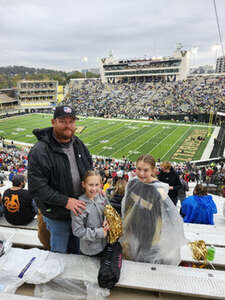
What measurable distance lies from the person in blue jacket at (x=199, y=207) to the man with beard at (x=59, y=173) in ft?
7.30

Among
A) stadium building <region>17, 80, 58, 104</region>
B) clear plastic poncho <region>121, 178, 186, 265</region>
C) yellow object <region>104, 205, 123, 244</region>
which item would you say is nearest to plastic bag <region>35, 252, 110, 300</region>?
yellow object <region>104, 205, 123, 244</region>

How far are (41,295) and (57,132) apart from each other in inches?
60.6

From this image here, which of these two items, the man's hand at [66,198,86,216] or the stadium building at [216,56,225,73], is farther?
the stadium building at [216,56,225,73]

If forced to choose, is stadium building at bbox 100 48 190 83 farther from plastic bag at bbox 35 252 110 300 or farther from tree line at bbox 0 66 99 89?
plastic bag at bbox 35 252 110 300

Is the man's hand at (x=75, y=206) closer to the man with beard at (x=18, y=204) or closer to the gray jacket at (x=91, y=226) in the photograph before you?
the gray jacket at (x=91, y=226)

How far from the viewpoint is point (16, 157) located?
2164 centimetres

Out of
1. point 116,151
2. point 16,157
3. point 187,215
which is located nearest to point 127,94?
point 116,151

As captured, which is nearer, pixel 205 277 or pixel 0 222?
pixel 205 277

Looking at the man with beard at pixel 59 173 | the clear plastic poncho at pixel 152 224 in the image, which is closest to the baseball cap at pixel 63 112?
the man with beard at pixel 59 173

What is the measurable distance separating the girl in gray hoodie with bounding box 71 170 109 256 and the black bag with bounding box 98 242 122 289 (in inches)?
3.8

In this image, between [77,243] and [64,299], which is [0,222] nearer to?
[77,243]

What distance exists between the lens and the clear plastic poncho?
2.37m

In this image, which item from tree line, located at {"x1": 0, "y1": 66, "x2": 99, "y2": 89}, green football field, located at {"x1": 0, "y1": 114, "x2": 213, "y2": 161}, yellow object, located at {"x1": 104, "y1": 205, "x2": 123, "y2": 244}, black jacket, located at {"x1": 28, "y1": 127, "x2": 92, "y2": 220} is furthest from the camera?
tree line, located at {"x1": 0, "y1": 66, "x2": 99, "y2": 89}

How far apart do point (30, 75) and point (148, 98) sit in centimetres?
8525
